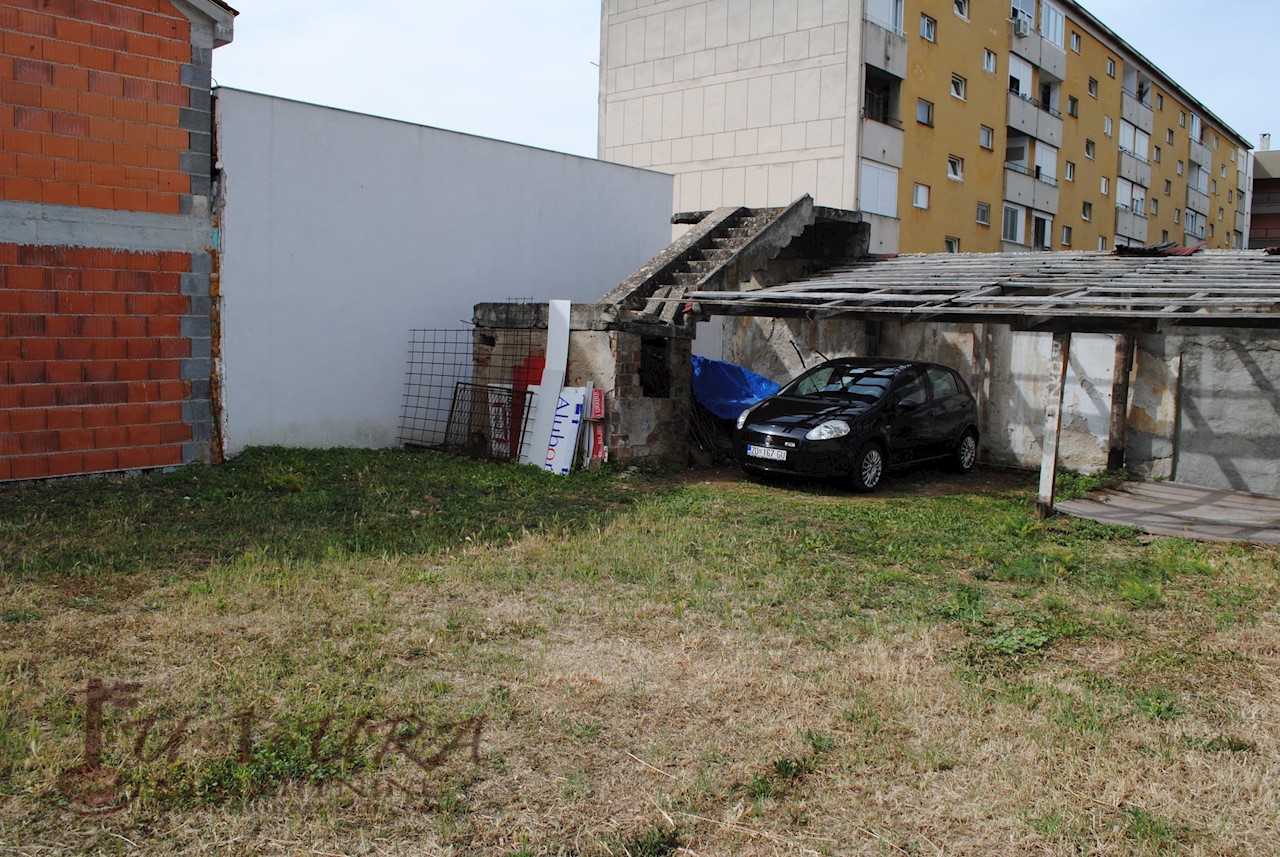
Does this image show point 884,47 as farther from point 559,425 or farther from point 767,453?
point 559,425

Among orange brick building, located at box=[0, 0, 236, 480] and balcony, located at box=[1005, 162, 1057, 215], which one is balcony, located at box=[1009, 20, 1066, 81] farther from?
orange brick building, located at box=[0, 0, 236, 480]

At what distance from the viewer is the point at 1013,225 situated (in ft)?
104

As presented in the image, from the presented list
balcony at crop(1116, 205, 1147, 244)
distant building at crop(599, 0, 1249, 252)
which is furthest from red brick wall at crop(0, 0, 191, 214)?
balcony at crop(1116, 205, 1147, 244)

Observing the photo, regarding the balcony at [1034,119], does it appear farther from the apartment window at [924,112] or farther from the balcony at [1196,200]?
the balcony at [1196,200]

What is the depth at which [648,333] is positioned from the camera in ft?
38.6

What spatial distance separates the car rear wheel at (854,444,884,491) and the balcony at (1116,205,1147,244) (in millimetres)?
33578

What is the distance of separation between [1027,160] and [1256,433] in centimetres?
2357

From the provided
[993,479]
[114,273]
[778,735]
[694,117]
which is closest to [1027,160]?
[694,117]

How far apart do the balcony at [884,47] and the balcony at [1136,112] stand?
18537 mm

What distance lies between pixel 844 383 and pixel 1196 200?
44171 millimetres

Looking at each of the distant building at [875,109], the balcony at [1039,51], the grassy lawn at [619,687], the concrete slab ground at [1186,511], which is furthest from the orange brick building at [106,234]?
the balcony at [1039,51]

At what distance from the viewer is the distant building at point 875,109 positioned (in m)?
24.3

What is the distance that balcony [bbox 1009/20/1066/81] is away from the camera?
30.9 m

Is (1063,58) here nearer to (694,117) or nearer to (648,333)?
(694,117)
